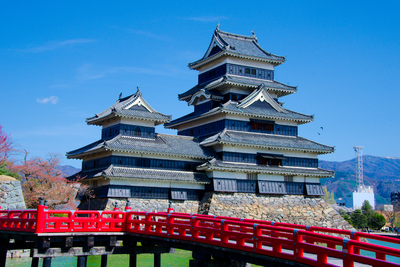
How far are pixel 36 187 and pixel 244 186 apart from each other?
769 inches

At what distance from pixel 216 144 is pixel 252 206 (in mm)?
6918

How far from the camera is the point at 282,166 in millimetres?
44906

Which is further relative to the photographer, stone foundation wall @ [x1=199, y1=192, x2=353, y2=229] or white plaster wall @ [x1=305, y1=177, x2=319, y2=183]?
white plaster wall @ [x1=305, y1=177, x2=319, y2=183]

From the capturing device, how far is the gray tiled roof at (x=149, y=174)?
36656 millimetres

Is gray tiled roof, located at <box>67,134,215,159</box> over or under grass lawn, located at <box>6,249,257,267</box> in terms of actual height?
over

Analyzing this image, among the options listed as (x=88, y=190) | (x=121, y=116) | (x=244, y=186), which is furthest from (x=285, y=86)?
(x=88, y=190)

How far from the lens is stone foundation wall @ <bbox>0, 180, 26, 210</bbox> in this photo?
32438mm

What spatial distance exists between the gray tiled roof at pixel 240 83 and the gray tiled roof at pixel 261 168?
9121mm

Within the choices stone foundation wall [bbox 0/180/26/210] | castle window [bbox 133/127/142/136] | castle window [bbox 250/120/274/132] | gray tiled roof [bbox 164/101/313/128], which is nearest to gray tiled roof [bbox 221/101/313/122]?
gray tiled roof [bbox 164/101/313/128]

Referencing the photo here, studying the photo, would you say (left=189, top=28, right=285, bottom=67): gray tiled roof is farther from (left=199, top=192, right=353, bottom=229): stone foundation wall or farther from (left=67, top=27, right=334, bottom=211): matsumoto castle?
(left=199, top=192, right=353, bottom=229): stone foundation wall

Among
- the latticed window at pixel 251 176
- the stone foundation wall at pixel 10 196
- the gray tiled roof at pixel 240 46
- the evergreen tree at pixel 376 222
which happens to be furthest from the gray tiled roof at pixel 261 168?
the evergreen tree at pixel 376 222

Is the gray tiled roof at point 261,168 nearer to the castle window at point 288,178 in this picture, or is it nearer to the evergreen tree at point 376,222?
the castle window at point 288,178

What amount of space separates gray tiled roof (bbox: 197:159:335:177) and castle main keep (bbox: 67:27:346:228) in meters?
0.11

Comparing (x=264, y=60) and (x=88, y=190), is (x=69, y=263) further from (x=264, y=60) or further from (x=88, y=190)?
(x=264, y=60)
